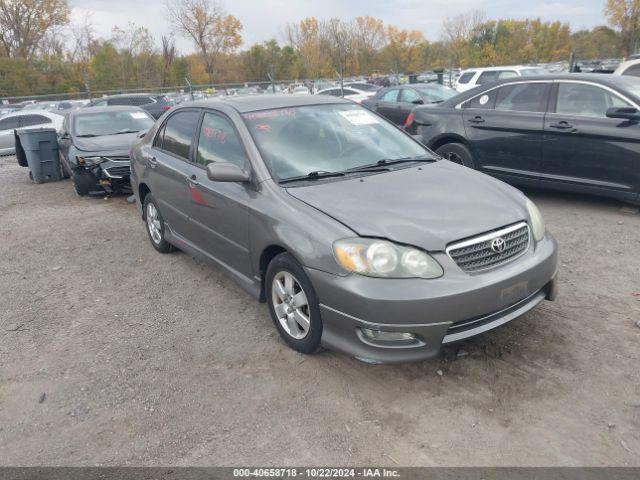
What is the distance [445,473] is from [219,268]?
8.14ft

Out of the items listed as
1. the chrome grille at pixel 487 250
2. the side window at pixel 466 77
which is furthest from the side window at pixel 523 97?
the side window at pixel 466 77

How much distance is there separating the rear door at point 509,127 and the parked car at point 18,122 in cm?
1264

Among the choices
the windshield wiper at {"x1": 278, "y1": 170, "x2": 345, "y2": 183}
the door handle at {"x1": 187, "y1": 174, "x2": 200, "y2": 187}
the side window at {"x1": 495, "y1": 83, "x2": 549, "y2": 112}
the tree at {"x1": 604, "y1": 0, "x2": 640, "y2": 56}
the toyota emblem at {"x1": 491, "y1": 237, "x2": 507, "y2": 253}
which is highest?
the tree at {"x1": 604, "y1": 0, "x2": 640, "y2": 56}

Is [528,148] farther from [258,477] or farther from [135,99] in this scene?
[135,99]

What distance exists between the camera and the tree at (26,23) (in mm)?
46438

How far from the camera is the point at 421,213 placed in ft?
10.2

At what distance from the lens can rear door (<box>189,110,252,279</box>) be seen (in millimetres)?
3736

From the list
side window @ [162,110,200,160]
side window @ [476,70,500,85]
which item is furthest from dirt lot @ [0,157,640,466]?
side window @ [476,70,500,85]

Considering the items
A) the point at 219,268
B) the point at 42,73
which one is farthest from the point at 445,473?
the point at 42,73

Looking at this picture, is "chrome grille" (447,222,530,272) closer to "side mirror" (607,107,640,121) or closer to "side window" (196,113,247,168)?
"side window" (196,113,247,168)

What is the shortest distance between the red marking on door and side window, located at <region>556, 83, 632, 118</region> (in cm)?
451

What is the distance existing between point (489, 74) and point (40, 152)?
44.1 feet

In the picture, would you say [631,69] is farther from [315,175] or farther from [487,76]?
[315,175]

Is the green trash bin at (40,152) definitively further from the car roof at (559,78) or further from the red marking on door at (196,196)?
the car roof at (559,78)
